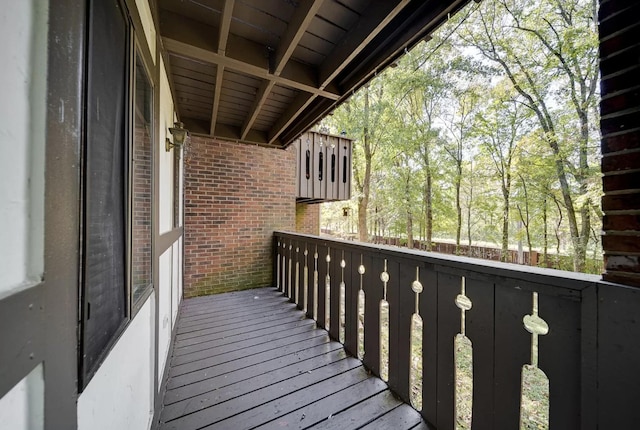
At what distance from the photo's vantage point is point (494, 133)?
7980 millimetres

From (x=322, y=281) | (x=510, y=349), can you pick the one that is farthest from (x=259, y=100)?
(x=510, y=349)

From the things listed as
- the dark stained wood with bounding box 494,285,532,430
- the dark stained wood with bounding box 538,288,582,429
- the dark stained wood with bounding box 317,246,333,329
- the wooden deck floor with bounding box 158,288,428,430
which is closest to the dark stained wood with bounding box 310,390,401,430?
the wooden deck floor with bounding box 158,288,428,430

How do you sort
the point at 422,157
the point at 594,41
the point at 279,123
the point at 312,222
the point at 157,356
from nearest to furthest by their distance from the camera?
1. the point at 157,356
2. the point at 279,123
3. the point at 594,41
4. the point at 312,222
5. the point at 422,157

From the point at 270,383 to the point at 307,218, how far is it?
4.52 meters

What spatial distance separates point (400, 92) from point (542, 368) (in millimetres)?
9242

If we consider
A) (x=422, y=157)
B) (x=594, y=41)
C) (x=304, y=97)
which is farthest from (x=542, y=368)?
(x=422, y=157)

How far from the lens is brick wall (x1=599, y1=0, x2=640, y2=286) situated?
851 mm

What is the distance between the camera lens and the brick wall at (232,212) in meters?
3.83

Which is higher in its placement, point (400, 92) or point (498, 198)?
point (400, 92)

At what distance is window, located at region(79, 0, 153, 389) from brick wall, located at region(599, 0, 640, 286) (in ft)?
5.52

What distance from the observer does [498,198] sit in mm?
8906

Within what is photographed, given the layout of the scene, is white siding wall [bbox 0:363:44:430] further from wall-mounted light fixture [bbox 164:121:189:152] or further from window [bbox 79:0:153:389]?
wall-mounted light fixture [bbox 164:121:189:152]

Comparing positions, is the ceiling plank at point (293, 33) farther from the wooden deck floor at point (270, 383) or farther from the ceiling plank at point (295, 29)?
the wooden deck floor at point (270, 383)

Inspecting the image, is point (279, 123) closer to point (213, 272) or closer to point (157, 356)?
point (213, 272)
